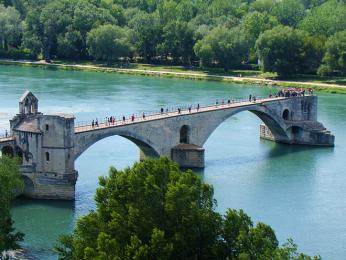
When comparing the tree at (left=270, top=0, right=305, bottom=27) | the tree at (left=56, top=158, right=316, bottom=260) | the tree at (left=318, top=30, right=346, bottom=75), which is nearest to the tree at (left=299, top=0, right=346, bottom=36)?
the tree at (left=270, top=0, right=305, bottom=27)

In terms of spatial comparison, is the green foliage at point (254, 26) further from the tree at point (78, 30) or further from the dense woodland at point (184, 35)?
the tree at point (78, 30)

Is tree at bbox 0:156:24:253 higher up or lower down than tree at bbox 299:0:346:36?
lower down

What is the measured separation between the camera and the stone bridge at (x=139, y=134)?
52.0 metres

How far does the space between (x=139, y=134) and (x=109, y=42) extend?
3080 inches

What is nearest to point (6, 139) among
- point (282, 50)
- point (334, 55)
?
point (282, 50)

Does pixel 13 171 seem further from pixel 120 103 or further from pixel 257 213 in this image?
pixel 120 103

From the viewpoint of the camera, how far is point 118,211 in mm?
34219

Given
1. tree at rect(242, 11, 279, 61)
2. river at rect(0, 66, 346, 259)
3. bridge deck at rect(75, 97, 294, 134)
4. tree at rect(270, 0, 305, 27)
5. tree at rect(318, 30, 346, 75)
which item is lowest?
river at rect(0, 66, 346, 259)

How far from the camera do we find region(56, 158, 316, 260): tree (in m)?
31.8

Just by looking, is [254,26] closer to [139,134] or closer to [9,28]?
[9,28]

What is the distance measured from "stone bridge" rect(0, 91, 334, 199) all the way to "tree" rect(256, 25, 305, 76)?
4149 cm

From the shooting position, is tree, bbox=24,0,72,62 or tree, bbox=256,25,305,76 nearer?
tree, bbox=256,25,305,76

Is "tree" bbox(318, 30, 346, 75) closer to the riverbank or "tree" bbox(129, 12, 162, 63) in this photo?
the riverbank

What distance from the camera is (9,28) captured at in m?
146
